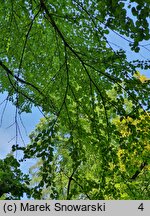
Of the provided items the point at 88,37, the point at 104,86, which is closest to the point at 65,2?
the point at 88,37

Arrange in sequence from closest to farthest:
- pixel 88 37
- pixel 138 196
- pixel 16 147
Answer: pixel 16 147 < pixel 138 196 < pixel 88 37

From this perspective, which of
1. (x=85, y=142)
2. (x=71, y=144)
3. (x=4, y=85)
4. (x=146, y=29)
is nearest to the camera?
(x=146, y=29)

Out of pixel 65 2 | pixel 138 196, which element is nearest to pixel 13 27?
pixel 65 2

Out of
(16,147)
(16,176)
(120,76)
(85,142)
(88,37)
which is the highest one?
(88,37)

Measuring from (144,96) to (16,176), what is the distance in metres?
2.07

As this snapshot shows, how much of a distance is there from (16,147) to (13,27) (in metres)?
3.12

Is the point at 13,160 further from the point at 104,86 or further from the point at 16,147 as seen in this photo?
the point at 104,86

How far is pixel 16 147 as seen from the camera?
16.6 ft

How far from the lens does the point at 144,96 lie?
17.3ft

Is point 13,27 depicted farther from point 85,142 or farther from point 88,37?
point 85,142

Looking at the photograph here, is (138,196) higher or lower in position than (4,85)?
lower

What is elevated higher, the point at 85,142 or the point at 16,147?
the point at 85,142

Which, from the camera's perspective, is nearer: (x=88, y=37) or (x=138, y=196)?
(x=138, y=196)

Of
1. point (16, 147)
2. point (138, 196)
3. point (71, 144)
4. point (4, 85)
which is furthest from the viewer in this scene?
point (4, 85)
